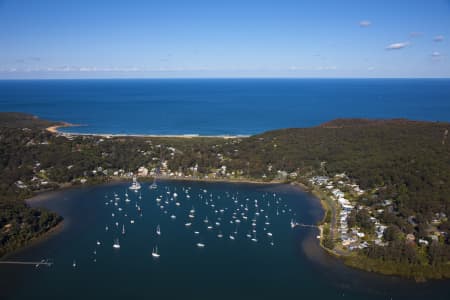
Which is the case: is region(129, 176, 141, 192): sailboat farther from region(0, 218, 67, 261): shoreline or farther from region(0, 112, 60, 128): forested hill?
region(0, 112, 60, 128): forested hill

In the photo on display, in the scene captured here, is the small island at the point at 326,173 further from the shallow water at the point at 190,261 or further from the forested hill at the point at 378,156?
the shallow water at the point at 190,261

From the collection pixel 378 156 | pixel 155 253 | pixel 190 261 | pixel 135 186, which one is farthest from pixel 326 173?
pixel 155 253

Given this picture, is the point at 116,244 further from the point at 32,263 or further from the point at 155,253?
the point at 32,263

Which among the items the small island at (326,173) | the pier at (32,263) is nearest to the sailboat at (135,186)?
the small island at (326,173)

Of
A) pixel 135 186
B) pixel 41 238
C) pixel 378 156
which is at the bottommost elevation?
pixel 41 238

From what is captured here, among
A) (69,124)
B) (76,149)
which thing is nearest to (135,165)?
(76,149)

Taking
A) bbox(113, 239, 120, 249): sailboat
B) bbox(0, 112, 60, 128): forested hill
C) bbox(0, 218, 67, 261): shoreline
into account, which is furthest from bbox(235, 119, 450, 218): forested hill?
bbox(0, 112, 60, 128): forested hill

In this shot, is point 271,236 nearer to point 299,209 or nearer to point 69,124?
point 299,209
